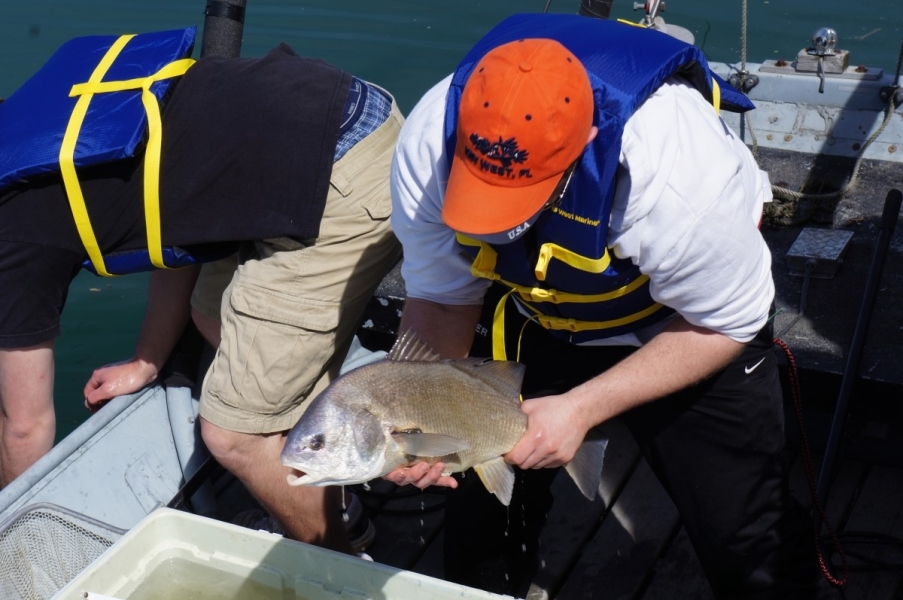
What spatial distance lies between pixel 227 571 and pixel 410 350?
766 mm

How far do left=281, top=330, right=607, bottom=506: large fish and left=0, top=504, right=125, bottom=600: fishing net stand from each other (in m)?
1.19

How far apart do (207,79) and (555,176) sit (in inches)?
56.2

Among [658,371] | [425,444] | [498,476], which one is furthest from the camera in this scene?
[498,476]

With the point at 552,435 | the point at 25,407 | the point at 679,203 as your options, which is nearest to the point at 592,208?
the point at 679,203

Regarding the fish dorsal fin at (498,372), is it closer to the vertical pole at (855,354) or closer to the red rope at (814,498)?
the red rope at (814,498)

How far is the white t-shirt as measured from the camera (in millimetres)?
1994

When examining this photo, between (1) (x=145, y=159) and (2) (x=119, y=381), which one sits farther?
(2) (x=119, y=381)

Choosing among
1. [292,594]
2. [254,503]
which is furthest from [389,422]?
[254,503]

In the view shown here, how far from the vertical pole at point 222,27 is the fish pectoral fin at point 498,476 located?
2062 mm

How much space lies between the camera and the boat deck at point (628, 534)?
3.22 m

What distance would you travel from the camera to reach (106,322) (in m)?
5.78

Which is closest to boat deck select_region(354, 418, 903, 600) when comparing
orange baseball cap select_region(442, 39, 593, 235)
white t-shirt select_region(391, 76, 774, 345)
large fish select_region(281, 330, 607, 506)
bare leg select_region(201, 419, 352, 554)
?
bare leg select_region(201, 419, 352, 554)

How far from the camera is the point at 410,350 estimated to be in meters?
2.41

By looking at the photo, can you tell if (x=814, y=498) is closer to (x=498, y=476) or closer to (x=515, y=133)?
(x=498, y=476)
